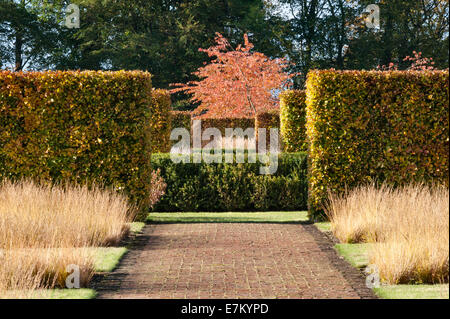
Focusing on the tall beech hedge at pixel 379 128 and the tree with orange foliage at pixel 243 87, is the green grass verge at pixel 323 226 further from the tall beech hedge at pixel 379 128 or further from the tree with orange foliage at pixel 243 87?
the tree with orange foliage at pixel 243 87

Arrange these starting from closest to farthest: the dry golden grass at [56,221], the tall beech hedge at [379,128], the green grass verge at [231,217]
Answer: the dry golden grass at [56,221] < the tall beech hedge at [379,128] < the green grass verge at [231,217]

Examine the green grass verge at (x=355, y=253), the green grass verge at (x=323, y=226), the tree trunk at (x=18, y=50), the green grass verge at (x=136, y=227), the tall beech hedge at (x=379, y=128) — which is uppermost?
the tree trunk at (x=18, y=50)

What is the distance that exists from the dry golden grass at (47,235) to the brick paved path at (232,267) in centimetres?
47

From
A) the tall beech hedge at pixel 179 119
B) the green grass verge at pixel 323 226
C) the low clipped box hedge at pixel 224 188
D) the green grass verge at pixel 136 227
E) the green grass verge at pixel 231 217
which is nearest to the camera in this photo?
the green grass verge at pixel 136 227

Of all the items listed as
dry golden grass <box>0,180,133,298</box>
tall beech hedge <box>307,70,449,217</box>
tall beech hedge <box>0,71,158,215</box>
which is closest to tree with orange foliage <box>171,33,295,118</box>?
tall beech hedge <box>307,70,449,217</box>

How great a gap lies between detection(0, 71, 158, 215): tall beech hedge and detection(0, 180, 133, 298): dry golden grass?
1.38 feet

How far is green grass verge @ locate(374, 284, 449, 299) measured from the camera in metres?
5.69

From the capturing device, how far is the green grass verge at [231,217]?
1156cm

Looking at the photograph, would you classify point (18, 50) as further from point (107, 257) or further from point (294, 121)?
point (107, 257)

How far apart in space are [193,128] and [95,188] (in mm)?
14892

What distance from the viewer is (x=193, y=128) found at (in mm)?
25844

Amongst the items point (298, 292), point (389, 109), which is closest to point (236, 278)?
point (298, 292)

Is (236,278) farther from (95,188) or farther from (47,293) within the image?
(95,188)

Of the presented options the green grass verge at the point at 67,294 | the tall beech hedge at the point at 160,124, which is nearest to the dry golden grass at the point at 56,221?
the green grass verge at the point at 67,294
